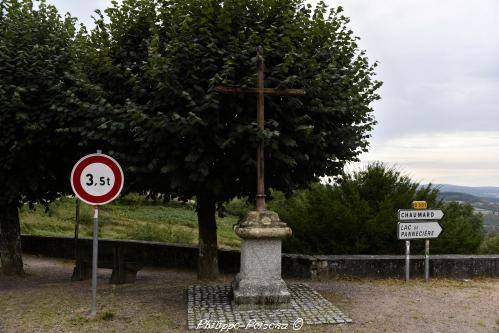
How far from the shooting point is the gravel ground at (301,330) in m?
7.14

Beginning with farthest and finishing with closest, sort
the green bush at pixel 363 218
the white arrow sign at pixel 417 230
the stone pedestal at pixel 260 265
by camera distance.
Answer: the green bush at pixel 363 218 → the white arrow sign at pixel 417 230 → the stone pedestal at pixel 260 265

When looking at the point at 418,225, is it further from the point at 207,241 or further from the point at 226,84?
the point at 226,84

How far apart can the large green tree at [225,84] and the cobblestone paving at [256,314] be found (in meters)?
1.89

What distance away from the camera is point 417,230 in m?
10.8

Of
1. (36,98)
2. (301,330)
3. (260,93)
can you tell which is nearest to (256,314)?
(301,330)

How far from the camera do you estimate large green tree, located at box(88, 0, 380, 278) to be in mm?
8219

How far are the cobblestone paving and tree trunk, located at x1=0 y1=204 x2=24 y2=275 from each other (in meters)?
6.15

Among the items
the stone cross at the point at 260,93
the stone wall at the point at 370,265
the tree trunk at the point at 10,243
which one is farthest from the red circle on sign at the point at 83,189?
the tree trunk at the point at 10,243

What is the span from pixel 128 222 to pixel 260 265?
2064 cm

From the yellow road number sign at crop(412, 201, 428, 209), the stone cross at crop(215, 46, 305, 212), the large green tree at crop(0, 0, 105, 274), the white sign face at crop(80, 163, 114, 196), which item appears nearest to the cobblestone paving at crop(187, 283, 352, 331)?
the stone cross at crop(215, 46, 305, 212)

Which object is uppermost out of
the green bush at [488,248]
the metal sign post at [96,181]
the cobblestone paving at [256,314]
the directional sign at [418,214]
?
the metal sign post at [96,181]

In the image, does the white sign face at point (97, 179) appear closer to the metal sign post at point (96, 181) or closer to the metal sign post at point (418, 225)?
the metal sign post at point (96, 181)

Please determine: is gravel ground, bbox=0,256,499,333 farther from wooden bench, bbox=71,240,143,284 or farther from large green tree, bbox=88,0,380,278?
large green tree, bbox=88,0,380,278

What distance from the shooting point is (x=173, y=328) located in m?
6.96
